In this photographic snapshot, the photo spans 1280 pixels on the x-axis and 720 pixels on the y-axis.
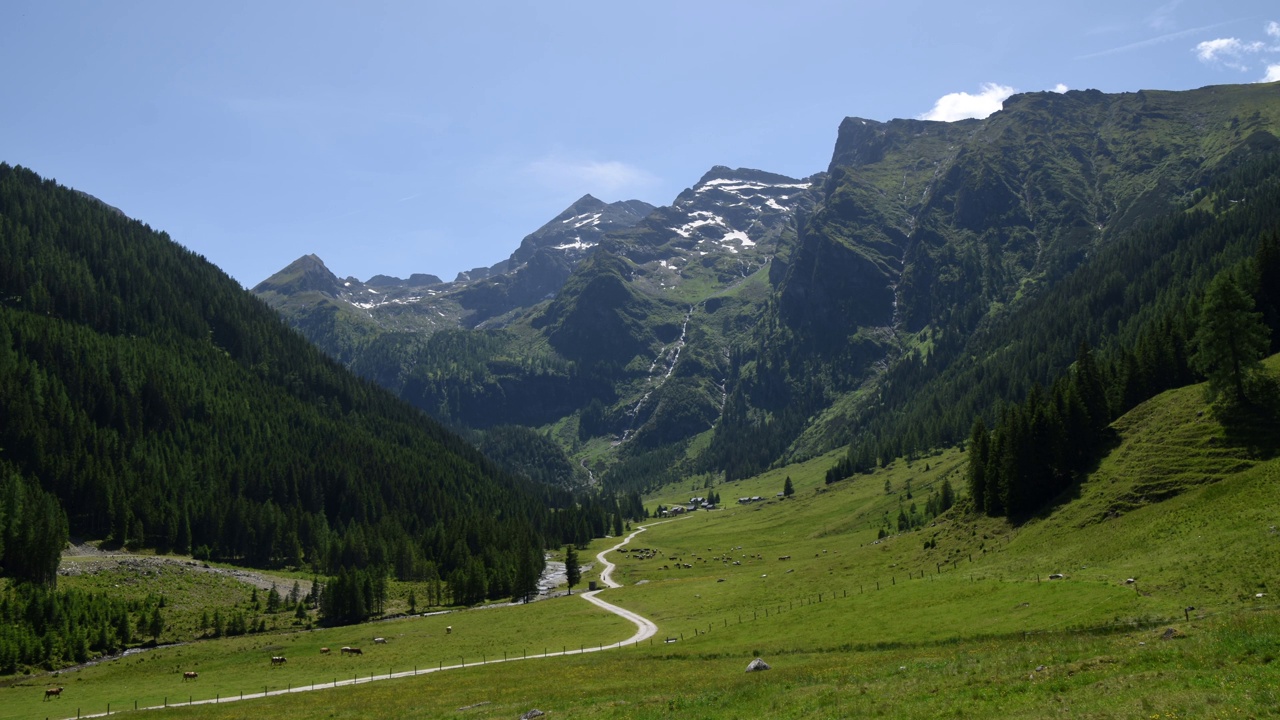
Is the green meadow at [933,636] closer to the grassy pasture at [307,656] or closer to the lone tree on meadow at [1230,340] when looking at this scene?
the grassy pasture at [307,656]

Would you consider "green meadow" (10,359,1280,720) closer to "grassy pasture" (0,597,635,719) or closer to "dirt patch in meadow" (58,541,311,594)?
"grassy pasture" (0,597,635,719)

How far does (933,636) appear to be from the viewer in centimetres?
5847

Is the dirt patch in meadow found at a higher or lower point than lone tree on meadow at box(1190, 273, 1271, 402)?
lower

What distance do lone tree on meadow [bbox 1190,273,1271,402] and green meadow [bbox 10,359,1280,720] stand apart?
535 cm

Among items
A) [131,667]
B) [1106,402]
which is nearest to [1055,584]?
[1106,402]

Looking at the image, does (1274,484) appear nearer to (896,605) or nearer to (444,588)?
(896,605)

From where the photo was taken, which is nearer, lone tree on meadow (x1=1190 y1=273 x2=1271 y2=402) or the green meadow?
the green meadow

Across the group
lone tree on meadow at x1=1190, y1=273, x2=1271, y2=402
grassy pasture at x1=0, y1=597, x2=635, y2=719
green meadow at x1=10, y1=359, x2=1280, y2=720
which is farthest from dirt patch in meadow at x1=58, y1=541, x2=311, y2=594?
lone tree on meadow at x1=1190, y1=273, x2=1271, y2=402

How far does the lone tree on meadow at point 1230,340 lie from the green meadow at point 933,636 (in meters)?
5.35

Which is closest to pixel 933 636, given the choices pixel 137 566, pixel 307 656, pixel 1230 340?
pixel 1230 340

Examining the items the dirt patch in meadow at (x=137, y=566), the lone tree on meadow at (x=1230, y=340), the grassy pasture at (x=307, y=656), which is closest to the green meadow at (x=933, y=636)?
the grassy pasture at (x=307, y=656)

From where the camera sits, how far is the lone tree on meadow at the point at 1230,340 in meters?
85.1

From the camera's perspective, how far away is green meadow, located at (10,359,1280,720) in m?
32.0

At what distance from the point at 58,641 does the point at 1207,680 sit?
109m
